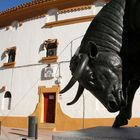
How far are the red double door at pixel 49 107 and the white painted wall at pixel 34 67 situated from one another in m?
0.46

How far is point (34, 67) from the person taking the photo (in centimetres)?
1623

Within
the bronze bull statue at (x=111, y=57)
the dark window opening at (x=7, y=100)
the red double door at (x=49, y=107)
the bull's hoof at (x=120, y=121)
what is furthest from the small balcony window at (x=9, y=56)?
the bronze bull statue at (x=111, y=57)

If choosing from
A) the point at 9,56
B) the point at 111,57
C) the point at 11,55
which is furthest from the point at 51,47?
the point at 111,57

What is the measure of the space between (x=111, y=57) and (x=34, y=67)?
13915mm

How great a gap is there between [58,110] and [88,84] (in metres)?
12.5

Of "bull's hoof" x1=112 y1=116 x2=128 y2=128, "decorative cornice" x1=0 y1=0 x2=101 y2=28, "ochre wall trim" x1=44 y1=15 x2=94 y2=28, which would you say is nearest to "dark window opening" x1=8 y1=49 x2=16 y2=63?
"decorative cornice" x1=0 y1=0 x2=101 y2=28

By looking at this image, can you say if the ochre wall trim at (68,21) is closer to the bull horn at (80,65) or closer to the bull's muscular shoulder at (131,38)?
the bull's muscular shoulder at (131,38)

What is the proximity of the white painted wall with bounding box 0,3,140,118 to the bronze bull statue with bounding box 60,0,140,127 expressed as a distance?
11.3 metres

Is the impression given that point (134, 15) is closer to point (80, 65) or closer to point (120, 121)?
point (80, 65)

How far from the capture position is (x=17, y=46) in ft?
56.6

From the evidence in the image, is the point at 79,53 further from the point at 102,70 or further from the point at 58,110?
the point at 58,110

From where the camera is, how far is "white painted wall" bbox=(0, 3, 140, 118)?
14406 mm

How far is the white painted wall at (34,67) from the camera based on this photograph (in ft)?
47.3

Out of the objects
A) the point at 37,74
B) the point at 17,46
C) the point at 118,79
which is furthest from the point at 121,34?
the point at 17,46
